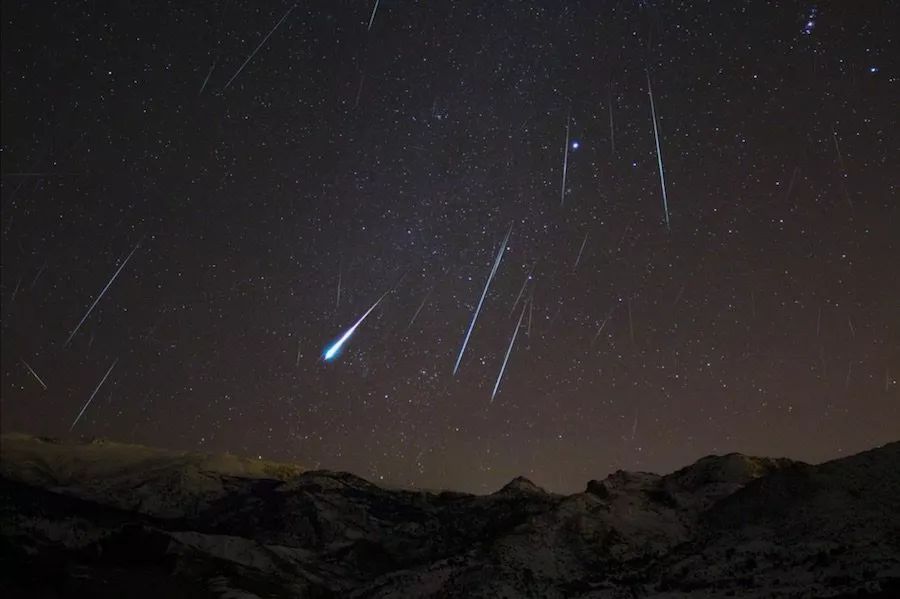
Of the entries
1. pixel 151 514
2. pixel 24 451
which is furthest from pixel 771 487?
pixel 24 451

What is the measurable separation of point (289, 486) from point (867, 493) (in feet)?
195

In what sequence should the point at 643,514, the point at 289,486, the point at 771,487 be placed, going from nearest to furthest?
the point at 771,487 < the point at 643,514 < the point at 289,486

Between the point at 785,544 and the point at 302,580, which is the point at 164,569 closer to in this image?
the point at 302,580

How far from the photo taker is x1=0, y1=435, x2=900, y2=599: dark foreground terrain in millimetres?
49281

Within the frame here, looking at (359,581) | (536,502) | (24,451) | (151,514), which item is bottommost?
(359,581)

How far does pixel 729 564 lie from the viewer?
4944 centimetres

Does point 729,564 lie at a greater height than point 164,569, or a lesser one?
lesser

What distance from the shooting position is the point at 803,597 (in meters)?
38.4

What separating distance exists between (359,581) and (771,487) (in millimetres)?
37418

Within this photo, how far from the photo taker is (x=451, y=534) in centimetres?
7331

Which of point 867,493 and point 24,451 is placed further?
point 24,451

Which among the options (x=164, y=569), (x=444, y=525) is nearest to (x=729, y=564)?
(x=444, y=525)

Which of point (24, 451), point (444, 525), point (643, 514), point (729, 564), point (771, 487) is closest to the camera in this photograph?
point (729, 564)

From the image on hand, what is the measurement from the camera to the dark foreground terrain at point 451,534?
1940 inches
